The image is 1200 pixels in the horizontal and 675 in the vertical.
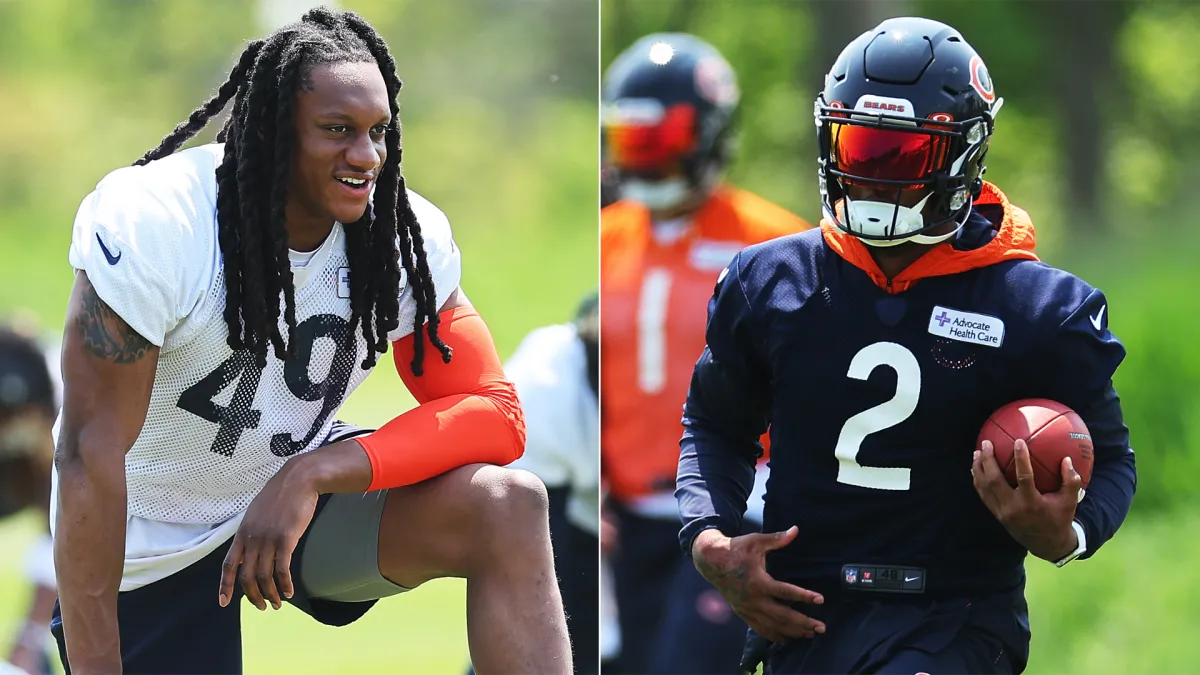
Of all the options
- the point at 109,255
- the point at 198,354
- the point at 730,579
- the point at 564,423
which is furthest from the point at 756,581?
the point at 564,423

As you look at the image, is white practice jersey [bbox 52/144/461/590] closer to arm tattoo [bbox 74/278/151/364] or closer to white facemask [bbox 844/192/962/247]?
arm tattoo [bbox 74/278/151/364]

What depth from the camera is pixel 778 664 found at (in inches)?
153

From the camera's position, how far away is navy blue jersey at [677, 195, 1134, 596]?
144 inches

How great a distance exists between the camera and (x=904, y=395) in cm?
371

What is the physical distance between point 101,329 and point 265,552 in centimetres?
59

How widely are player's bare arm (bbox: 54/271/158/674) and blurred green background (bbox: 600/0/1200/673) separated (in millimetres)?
6201

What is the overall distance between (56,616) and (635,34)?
1761 centimetres

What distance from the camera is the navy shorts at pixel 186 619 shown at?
4070 mm

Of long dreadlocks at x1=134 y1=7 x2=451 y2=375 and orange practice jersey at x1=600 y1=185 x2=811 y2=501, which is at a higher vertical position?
long dreadlocks at x1=134 y1=7 x2=451 y2=375

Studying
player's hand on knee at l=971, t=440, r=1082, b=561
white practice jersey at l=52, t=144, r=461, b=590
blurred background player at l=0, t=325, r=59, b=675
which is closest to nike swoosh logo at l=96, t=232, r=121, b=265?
white practice jersey at l=52, t=144, r=461, b=590

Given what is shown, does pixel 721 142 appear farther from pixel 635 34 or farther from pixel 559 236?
pixel 635 34

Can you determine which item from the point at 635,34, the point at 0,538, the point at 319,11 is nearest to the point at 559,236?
the point at 635,34

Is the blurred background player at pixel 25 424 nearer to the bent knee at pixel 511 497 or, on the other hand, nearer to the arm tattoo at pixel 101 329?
the arm tattoo at pixel 101 329

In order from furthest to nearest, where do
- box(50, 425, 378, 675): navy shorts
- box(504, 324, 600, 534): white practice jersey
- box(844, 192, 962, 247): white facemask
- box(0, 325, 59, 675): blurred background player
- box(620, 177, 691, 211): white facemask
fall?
box(0, 325, 59, 675): blurred background player < box(620, 177, 691, 211): white facemask < box(504, 324, 600, 534): white practice jersey < box(50, 425, 378, 675): navy shorts < box(844, 192, 962, 247): white facemask
